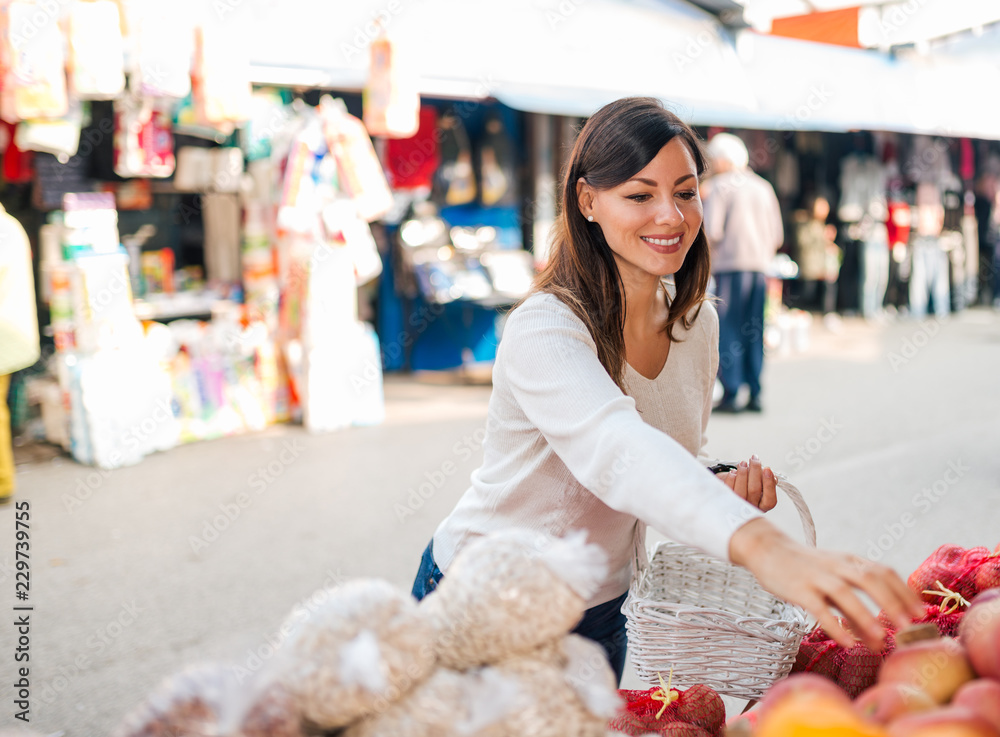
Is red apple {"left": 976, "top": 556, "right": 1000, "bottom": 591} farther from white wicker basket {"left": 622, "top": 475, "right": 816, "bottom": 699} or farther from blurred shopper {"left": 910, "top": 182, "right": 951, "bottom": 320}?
blurred shopper {"left": 910, "top": 182, "right": 951, "bottom": 320}

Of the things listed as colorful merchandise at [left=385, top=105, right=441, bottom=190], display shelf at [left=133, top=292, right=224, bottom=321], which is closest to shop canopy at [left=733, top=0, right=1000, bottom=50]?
colorful merchandise at [left=385, top=105, right=441, bottom=190]

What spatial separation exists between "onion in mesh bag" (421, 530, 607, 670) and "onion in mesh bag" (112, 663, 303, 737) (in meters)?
0.19

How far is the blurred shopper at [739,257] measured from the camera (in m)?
6.59

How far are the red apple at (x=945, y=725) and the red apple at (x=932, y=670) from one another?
12cm

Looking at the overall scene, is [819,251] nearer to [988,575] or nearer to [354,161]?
[354,161]

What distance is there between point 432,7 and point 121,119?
232 centimetres

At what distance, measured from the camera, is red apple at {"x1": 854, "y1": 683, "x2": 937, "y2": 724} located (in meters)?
0.95

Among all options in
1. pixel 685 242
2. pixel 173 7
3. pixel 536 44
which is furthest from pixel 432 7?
pixel 685 242

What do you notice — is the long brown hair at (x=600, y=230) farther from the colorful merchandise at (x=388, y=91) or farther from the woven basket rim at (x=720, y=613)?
the colorful merchandise at (x=388, y=91)

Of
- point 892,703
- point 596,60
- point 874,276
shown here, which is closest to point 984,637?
point 892,703

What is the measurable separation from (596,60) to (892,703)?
6.94 meters

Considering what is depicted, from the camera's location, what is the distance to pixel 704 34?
27.7 ft

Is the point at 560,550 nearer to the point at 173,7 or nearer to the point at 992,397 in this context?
the point at 173,7

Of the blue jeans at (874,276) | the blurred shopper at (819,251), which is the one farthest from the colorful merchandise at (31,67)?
the blue jeans at (874,276)
